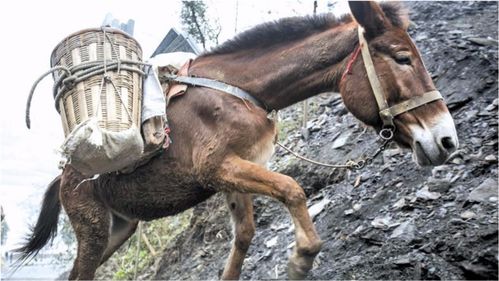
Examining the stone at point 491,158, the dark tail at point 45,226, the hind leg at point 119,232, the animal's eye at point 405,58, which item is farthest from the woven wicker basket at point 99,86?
the stone at point 491,158

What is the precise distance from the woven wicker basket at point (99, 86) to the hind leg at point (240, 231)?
1.09 meters

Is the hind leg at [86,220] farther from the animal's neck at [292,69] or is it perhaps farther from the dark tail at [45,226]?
the animal's neck at [292,69]

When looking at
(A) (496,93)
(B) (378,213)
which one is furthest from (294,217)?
(A) (496,93)

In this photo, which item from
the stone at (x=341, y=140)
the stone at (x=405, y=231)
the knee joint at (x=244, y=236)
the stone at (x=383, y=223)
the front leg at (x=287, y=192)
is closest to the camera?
the front leg at (x=287, y=192)

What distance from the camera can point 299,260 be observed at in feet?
9.04

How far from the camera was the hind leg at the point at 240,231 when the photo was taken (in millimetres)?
3748

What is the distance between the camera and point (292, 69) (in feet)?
11.1

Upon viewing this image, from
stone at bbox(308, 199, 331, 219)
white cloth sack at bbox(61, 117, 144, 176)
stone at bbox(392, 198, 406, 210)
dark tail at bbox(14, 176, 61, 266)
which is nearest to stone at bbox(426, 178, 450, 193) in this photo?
stone at bbox(392, 198, 406, 210)

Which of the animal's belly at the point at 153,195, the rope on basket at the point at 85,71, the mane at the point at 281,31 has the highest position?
the rope on basket at the point at 85,71

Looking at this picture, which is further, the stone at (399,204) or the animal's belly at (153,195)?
the stone at (399,204)

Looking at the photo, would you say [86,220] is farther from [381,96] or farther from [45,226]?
[381,96]

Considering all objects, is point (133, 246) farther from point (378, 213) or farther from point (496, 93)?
point (496, 93)

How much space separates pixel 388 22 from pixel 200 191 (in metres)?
1.70

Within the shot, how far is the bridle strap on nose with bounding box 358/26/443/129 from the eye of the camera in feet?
9.61
